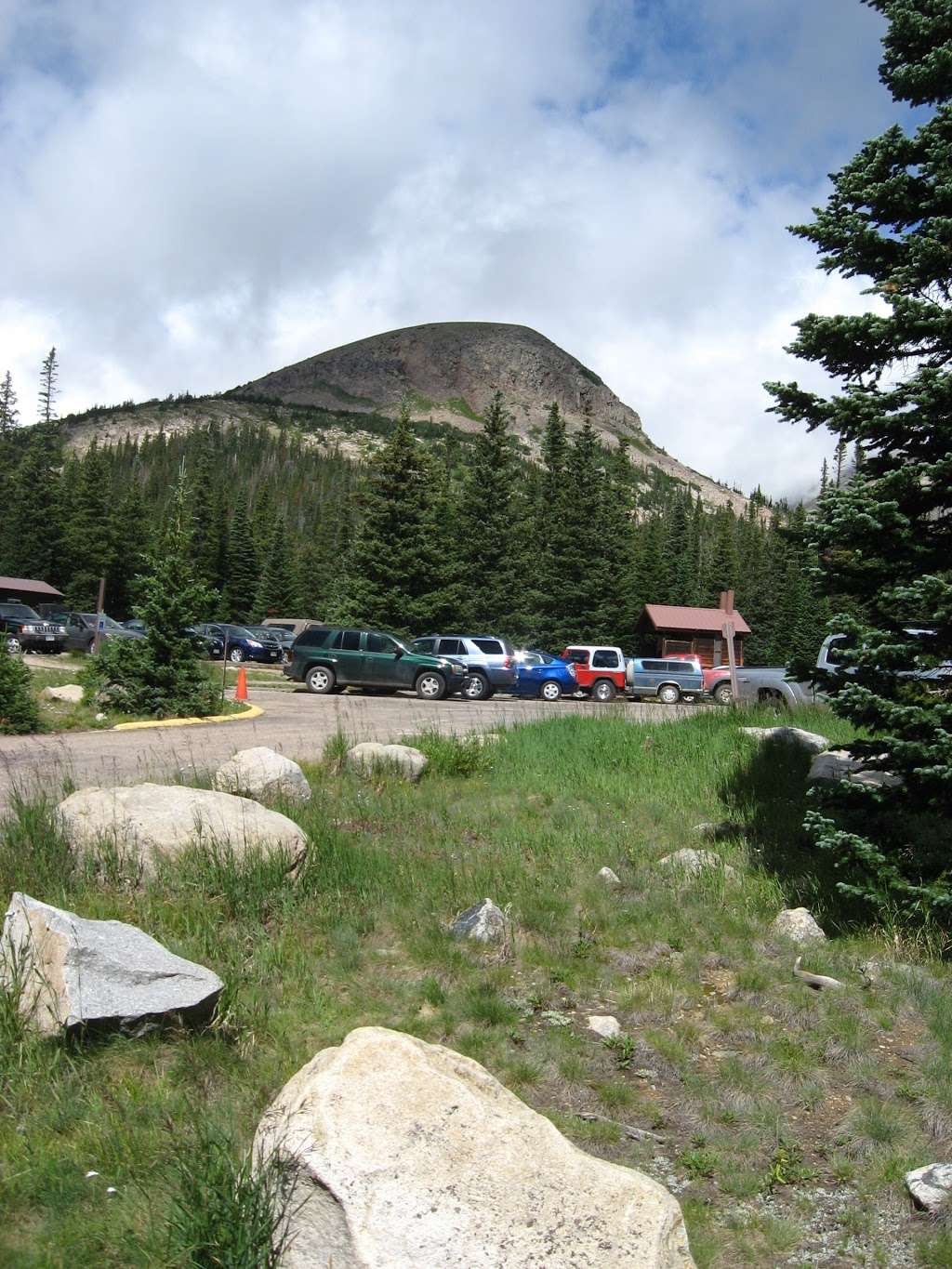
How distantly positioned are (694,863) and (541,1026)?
8.52 feet

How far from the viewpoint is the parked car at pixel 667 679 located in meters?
32.9

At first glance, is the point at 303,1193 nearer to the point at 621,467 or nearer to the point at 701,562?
the point at 701,562

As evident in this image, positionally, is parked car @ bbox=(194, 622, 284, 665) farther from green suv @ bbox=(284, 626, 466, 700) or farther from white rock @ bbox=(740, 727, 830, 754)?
white rock @ bbox=(740, 727, 830, 754)

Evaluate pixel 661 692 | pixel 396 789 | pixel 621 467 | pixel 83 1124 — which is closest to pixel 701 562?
pixel 621 467

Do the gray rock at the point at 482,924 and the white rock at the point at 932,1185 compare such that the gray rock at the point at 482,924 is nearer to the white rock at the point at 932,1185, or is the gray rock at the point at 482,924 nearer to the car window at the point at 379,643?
the white rock at the point at 932,1185

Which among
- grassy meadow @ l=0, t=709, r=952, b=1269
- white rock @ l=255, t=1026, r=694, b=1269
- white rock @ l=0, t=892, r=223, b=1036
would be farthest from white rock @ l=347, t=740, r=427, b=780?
white rock @ l=255, t=1026, r=694, b=1269

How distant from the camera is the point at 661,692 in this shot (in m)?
32.9

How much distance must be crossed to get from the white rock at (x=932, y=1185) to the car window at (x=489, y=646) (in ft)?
81.3

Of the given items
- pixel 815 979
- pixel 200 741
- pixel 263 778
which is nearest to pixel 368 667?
pixel 200 741

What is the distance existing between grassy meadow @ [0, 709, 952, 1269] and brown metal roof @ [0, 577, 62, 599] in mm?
57983

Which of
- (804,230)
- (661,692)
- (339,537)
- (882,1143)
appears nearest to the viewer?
(882,1143)

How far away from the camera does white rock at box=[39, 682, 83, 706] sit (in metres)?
18.1

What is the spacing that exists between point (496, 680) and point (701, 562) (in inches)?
2846

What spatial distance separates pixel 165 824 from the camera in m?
6.64
